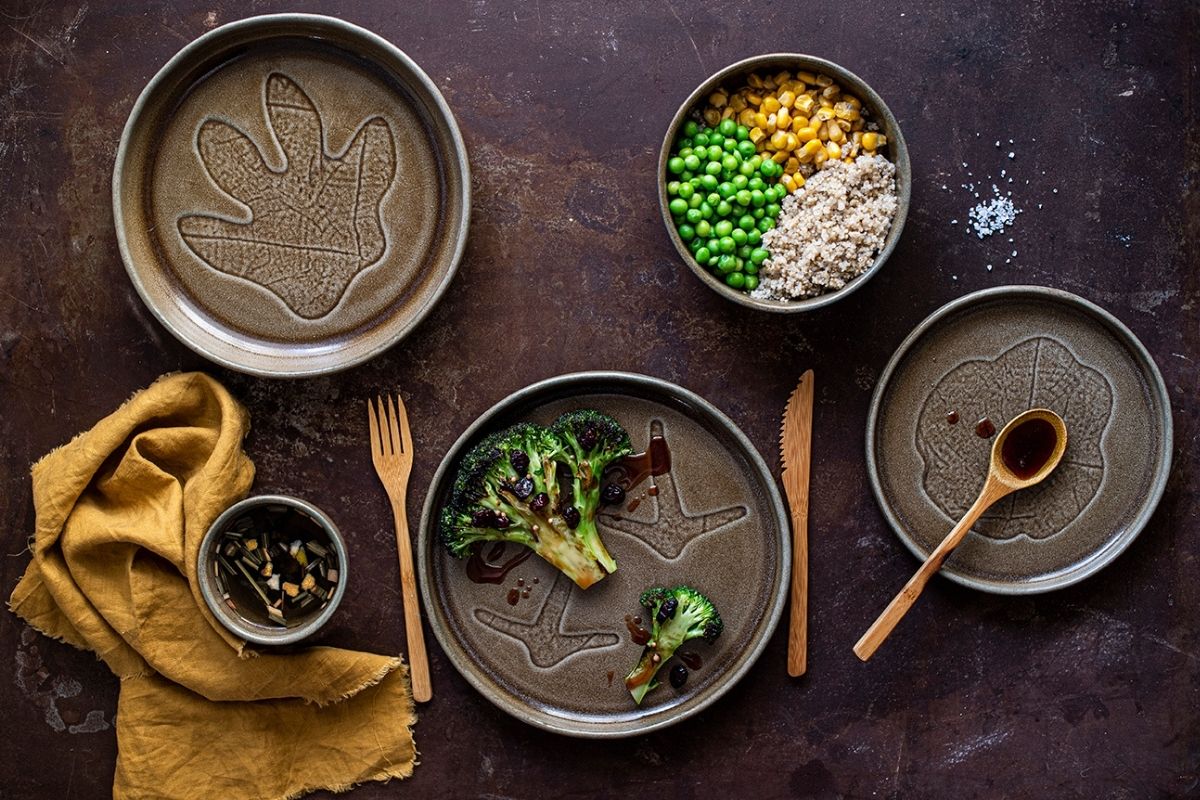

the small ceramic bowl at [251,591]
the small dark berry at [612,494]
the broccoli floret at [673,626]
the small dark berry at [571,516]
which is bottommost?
the broccoli floret at [673,626]

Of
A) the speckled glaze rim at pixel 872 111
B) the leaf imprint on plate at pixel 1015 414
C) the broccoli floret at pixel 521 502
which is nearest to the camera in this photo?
the speckled glaze rim at pixel 872 111

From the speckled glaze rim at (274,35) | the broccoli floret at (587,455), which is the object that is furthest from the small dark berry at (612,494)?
the speckled glaze rim at (274,35)

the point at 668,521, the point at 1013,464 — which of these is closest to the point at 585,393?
the point at 668,521

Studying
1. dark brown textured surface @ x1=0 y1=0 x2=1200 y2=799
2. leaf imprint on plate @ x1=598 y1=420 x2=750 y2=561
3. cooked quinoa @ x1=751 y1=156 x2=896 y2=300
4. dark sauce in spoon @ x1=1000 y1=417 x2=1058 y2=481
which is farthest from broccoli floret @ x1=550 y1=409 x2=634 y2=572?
dark sauce in spoon @ x1=1000 y1=417 x2=1058 y2=481

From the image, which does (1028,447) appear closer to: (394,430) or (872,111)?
(872,111)

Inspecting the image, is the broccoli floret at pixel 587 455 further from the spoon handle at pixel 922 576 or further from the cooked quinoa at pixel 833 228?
the spoon handle at pixel 922 576
